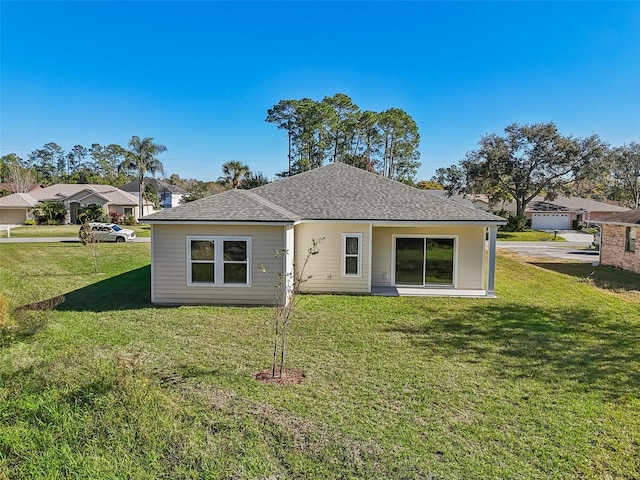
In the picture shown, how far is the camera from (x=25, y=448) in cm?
448

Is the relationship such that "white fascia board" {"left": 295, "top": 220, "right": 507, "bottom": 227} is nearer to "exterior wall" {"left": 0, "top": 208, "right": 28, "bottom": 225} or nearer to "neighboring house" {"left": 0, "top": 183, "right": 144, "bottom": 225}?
"neighboring house" {"left": 0, "top": 183, "right": 144, "bottom": 225}

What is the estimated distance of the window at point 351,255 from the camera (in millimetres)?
13367

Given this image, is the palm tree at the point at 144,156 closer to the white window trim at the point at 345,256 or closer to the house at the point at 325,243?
the house at the point at 325,243

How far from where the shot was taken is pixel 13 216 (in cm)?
4334

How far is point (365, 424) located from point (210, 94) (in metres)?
28.8

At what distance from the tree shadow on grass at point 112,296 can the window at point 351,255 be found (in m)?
6.05

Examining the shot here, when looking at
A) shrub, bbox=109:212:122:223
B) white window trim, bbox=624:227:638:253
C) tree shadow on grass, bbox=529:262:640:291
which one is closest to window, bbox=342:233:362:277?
tree shadow on grass, bbox=529:262:640:291

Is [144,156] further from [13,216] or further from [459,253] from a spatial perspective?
[459,253]

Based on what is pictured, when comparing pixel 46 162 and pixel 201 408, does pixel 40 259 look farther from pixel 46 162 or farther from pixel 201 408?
pixel 46 162

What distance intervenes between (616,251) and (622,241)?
0.70 meters

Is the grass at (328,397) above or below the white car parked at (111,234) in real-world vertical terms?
below

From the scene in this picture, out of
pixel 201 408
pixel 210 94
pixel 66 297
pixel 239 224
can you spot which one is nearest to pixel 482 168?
pixel 210 94

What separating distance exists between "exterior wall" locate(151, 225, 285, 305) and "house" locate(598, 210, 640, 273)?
17389mm

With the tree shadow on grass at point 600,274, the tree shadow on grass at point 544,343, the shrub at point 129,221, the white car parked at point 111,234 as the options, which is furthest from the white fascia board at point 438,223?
the shrub at point 129,221
